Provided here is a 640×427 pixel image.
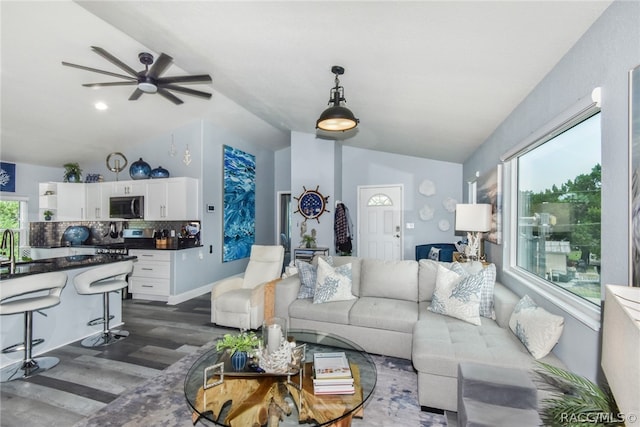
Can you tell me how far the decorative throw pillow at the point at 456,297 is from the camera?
2.63m

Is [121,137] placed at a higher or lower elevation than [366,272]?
higher

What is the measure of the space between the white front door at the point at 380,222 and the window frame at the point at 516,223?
3.20 meters

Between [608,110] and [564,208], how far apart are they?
2.86 ft

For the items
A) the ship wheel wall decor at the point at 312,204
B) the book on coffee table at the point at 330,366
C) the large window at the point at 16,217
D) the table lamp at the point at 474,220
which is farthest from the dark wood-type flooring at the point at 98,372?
the large window at the point at 16,217

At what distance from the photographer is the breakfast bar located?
280 cm

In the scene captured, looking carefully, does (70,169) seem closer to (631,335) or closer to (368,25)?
(368,25)

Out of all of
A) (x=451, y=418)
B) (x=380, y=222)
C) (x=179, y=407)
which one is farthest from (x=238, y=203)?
(x=451, y=418)

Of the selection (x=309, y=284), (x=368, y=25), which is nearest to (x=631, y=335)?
(x=368, y=25)

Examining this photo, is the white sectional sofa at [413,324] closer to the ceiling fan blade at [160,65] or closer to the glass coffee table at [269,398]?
the glass coffee table at [269,398]

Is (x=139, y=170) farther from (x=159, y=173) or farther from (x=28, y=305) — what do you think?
(x=28, y=305)

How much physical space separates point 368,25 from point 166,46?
2.23 m

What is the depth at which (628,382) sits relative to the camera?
723mm

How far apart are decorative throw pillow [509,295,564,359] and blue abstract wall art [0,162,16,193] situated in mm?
7789

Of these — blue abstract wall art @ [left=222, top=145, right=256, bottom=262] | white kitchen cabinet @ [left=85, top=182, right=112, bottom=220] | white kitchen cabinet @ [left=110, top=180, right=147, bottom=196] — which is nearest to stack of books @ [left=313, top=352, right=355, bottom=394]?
blue abstract wall art @ [left=222, top=145, right=256, bottom=262]
